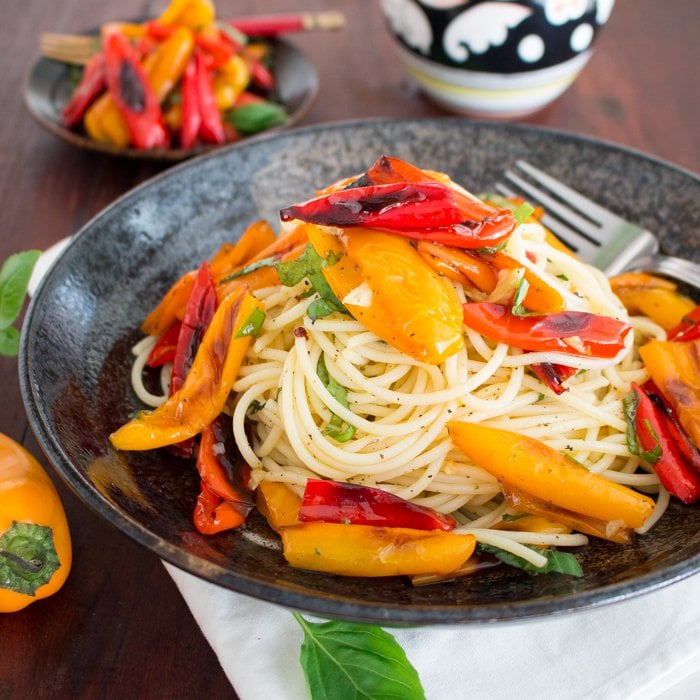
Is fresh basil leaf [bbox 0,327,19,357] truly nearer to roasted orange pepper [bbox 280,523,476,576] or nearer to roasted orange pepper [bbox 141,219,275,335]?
roasted orange pepper [bbox 141,219,275,335]

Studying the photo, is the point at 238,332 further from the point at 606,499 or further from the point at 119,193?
the point at 119,193

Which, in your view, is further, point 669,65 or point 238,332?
point 669,65

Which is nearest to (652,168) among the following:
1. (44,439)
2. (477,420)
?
(477,420)

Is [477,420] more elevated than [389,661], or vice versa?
[477,420]

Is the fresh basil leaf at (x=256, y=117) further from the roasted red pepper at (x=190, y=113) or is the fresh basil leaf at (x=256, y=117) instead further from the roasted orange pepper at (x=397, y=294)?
the roasted orange pepper at (x=397, y=294)

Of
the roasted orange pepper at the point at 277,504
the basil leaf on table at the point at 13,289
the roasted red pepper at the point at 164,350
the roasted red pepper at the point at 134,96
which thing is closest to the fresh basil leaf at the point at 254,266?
the roasted red pepper at the point at 164,350

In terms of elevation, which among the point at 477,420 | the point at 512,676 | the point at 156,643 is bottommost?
the point at 156,643
